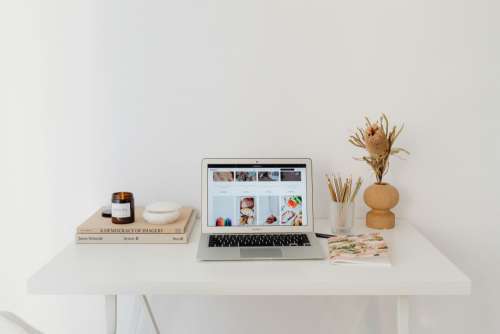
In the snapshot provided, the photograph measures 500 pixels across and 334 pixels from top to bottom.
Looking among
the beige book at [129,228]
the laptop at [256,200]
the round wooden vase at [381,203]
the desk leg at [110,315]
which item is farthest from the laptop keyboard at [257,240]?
the desk leg at [110,315]

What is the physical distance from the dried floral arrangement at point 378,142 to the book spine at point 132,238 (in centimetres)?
63

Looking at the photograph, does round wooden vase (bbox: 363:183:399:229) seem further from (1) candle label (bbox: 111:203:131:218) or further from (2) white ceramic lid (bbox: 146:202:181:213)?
(1) candle label (bbox: 111:203:131:218)

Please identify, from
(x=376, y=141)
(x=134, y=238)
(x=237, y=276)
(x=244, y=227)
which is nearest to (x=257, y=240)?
(x=244, y=227)

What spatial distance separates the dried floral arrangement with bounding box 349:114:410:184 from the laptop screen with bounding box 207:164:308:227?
219 mm

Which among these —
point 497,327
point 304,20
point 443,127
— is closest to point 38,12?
point 304,20

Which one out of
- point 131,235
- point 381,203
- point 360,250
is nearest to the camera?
point 360,250

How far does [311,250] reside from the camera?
4.75 feet

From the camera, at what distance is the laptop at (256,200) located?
1586 mm

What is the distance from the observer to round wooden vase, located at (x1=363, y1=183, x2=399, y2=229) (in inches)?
64.8

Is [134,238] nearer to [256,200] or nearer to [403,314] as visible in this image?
[256,200]

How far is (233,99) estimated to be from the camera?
5.74ft

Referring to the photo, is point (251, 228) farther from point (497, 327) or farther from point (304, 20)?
point (497, 327)

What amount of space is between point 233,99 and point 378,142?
48 cm

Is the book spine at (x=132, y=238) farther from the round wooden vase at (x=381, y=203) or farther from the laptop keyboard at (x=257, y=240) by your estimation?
the round wooden vase at (x=381, y=203)
